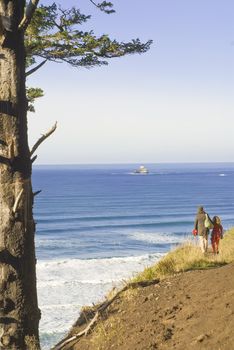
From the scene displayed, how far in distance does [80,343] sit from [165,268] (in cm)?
415

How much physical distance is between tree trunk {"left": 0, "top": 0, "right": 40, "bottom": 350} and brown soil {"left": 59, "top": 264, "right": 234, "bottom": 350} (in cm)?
94

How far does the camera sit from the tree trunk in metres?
7.81

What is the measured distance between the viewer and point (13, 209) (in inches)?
305

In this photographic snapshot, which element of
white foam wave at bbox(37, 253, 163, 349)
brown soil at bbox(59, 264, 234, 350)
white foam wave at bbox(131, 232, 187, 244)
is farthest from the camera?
white foam wave at bbox(131, 232, 187, 244)

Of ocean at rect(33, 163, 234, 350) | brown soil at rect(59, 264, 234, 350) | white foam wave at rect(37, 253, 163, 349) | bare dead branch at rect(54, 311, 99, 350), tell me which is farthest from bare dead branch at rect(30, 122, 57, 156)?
white foam wave at rect(37, 253, 163, 349)

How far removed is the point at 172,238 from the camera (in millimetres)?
46375

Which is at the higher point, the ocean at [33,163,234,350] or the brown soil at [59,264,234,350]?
the brown soil at [59,264,234,350]

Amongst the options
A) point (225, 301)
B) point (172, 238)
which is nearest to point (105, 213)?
point (172, 238)

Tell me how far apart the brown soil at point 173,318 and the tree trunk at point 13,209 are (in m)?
0.94

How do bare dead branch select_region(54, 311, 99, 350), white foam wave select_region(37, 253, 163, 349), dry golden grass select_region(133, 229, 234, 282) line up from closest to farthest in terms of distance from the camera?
bare dead branch select_region(54, 311, 99, 350), dry golden grass select_region(133, 229, 234, 282), white foam wave select_region(37, 253, 163, 349)

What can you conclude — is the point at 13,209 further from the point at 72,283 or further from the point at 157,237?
the point at 157,237

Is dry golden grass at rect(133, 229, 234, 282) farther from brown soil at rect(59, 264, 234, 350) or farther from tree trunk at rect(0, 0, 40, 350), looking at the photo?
tree trunk at rect(0, 0, 40, 350)

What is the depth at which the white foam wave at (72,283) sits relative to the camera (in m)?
19.4

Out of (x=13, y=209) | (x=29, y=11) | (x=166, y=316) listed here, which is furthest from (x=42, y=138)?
(x=166, y=316)
